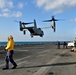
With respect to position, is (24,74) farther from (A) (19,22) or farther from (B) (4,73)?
(A) (19,22)

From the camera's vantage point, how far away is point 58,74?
1080cm

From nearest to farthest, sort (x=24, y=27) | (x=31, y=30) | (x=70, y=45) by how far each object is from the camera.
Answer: (x=70, y=45), (x=31, y=30), (x=24, y=27)

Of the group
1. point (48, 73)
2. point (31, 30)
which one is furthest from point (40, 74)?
point (31, 30)

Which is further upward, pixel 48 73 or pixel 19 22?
pixel 19 22

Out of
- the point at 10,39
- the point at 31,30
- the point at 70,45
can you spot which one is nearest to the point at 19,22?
the point at 31,30

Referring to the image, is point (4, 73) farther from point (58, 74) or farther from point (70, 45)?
point (70, 45)

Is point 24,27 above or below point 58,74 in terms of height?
above

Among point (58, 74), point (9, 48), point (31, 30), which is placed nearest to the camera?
point (58, 74)

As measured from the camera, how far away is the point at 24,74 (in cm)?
1084

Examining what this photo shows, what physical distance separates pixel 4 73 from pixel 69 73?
3.18m

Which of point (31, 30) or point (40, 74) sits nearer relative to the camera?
point (40, 74)

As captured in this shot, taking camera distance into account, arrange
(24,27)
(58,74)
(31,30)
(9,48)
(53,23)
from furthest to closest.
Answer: (53,23)
(24,27)
(31,30)
(9,48)
(58,74)

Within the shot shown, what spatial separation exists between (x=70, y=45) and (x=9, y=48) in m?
42.7

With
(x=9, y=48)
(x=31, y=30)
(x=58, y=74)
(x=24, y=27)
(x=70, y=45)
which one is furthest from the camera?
(x=24, y=27)
